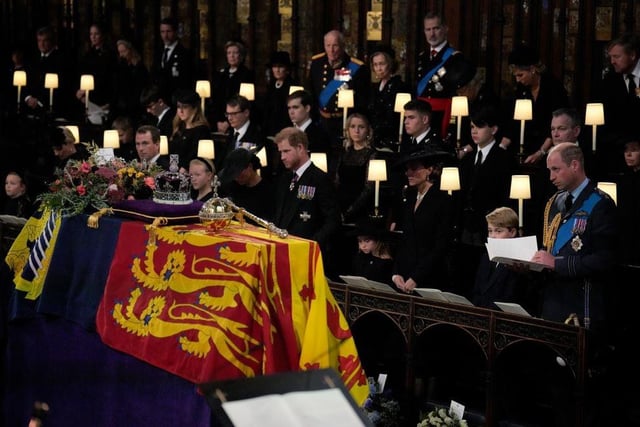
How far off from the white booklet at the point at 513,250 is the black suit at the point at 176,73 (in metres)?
6.76

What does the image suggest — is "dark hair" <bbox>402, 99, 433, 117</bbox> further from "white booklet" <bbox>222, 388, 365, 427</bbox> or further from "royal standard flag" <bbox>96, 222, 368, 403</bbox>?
"white booklet" <bbox>222, 388, 365, 427</bbox>

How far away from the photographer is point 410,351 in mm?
6535

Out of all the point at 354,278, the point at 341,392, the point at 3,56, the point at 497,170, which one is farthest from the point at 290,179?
the point at 3,56

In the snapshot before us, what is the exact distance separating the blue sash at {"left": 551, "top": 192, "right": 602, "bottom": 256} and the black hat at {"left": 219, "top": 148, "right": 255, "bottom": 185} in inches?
90.2

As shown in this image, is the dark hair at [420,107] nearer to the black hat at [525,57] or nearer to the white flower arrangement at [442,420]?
the black hat at [525,57]

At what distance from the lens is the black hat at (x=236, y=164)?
7934mm

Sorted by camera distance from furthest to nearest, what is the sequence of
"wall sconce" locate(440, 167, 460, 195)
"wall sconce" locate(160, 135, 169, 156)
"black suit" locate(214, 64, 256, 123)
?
"black suit" locate(214, 64, 256, 123), "wall sconce" locate(160, 135, 169, 156), "wall sconce" locate(440, 167, 460, 195)

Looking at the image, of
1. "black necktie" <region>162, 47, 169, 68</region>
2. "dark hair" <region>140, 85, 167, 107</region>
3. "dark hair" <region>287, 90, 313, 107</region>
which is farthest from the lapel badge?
"black necktie" <region>162, 47, 169, 68</region>

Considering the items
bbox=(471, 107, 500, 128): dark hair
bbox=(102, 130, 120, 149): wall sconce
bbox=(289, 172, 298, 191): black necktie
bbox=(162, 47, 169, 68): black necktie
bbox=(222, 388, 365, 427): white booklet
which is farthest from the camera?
bbox=(162, 47, 169, 68): black necktie

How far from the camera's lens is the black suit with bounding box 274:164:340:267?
25.1 ft

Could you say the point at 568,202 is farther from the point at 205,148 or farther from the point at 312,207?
the point at 205,148

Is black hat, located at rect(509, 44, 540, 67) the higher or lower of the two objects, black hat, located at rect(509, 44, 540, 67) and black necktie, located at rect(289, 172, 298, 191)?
the higher

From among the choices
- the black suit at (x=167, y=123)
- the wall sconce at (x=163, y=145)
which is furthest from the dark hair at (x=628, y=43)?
the black suit at (x=167, y=123)

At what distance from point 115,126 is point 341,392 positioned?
8.03 meters
